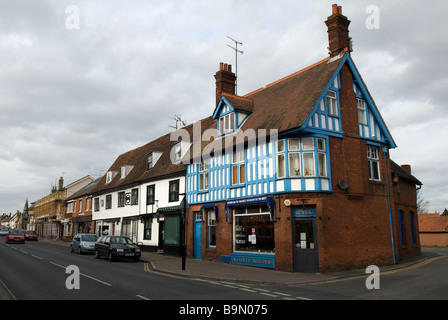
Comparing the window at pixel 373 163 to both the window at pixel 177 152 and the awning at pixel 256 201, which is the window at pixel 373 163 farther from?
the window at pixel 177 152

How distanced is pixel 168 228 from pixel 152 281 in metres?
12.5

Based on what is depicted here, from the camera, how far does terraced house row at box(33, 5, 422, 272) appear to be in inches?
639

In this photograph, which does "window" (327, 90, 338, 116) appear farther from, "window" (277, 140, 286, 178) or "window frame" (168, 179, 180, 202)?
"window frame" (168, 179, 180, 202)

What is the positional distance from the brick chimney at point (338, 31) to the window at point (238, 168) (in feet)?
24.3

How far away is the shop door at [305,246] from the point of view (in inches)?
618

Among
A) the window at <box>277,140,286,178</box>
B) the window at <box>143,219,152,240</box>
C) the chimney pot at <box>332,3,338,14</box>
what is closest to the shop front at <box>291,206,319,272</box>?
the window at <box>277,140,286,178</box>

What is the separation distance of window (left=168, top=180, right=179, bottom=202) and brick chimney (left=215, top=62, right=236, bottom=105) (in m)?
6.58

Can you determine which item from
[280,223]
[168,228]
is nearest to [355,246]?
[280,223]

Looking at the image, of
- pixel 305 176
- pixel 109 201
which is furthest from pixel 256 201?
pixel 109 201

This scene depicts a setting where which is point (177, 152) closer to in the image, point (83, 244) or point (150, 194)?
point (150, 194)

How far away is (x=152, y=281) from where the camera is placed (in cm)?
1303
